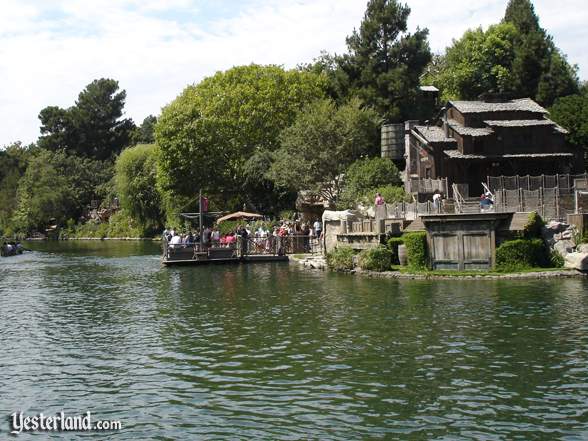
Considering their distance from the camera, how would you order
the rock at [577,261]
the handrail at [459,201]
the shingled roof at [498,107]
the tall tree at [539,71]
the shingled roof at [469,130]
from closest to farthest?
the rock at [577,261] < the handrail at [459,201] < the shingled roof at [469,130] < the shingled roof at [498,107] < the tall tree at [539,71]

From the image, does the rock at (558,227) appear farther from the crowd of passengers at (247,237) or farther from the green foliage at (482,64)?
the green foliage at (482,64)

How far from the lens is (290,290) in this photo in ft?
111

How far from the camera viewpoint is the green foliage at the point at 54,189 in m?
114

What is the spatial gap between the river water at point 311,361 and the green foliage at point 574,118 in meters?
28.4

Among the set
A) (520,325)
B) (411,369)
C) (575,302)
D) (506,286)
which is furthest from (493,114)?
(411,369)

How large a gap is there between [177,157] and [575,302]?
175 feet

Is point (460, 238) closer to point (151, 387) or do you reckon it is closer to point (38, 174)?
point (151, 387)

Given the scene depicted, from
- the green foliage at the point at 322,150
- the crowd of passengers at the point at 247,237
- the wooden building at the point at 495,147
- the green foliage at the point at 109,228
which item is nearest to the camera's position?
the crowd of passengers at the point at 247,237

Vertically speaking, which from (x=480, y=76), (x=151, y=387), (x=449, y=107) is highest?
(x=480, y=76)

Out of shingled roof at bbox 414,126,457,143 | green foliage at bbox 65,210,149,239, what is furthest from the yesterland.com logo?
green foliage at bbox 65,210,149,239

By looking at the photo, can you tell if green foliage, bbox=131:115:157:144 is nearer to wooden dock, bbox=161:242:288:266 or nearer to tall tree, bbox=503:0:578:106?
tall tree, bbox=503:0:578:106

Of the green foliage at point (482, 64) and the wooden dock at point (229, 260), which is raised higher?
the green foliage at point (482, 64)

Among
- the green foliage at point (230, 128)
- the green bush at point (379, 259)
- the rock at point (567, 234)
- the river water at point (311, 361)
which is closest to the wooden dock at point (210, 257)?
the green bush at point (379, 259)

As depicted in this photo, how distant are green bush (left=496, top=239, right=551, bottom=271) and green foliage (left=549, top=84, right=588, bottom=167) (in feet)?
81.8
